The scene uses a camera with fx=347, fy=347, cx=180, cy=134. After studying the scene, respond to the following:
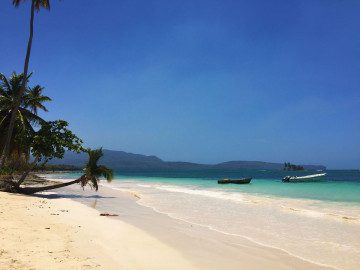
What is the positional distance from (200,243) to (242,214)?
777 centimetres

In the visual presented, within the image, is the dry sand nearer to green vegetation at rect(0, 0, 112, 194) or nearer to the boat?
green vegetation at rect(0, 0, 112, 194)

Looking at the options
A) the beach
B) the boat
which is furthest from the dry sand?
the boat

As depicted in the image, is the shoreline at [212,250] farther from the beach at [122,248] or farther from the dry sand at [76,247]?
the dry sand at [76,247]

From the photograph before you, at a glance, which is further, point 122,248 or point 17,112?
point 17,112

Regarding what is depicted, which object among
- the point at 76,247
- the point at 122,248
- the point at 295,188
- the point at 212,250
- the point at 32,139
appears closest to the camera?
the point at 76,247

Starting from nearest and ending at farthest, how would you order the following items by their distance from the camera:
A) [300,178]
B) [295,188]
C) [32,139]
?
[32,139] → [295,188] → [300,178]

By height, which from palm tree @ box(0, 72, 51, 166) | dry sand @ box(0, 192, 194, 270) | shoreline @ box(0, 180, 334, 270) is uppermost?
palm tree @ box(0, 72, 51, 166)

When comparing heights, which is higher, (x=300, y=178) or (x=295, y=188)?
(x=300, y=178)

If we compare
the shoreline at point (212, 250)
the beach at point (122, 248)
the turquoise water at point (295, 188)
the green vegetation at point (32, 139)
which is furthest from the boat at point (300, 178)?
the beach at point (122, 248)

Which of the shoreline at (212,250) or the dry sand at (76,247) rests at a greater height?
the dry sand at (76,247)

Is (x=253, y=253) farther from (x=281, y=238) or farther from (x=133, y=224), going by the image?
(x=133, y=224)

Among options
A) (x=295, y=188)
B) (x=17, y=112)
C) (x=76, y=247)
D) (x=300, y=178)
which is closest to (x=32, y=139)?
(x=17, y=112)

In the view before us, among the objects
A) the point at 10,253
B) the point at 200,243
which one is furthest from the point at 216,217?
the point at 10,253

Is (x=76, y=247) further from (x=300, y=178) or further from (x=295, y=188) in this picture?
(x=300, y=178)
